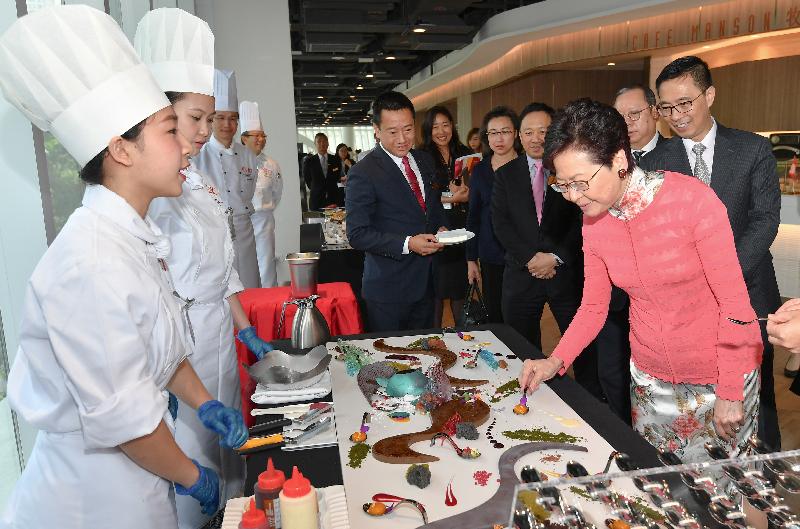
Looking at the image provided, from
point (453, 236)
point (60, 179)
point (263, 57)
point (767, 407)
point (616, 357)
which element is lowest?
point (767, 407)

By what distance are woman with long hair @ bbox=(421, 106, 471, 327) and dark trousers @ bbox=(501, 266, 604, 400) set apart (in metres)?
0.46

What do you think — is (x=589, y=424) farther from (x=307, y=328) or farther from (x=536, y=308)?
(x=536, y=308)

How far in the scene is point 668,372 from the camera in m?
1.39

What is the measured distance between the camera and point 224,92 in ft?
9.23

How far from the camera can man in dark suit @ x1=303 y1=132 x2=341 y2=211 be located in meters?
7.20

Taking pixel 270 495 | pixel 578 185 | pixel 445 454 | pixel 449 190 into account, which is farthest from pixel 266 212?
pixel 270 495

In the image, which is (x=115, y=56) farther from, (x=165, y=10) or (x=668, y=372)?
(x=668, y=372)

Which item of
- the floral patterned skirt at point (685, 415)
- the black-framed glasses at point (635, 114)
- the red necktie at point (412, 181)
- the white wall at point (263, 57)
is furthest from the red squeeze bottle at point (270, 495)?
the white wall at point (263, 57)

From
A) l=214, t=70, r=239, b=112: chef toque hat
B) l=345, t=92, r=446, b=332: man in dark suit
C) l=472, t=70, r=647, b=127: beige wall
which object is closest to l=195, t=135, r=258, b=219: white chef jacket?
l=214, t=70, r=239, b=112: chef toque hat

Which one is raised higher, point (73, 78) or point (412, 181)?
point (73, 78)

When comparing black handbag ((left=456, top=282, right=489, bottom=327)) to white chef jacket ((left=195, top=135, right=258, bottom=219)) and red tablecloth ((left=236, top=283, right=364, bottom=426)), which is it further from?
white chef jacket ((left=195, top=135, right=258, bottom=219))

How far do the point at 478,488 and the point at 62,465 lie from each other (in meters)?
0.70

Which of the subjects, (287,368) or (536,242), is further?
(536,242)

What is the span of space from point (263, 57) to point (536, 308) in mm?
2967
